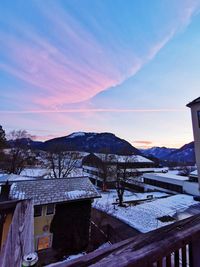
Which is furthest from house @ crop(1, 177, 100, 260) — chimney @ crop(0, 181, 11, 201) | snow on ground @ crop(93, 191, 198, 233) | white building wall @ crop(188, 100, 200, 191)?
white building wall @ crop(188, 100, 200, 191)

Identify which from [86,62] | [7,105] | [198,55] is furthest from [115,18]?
[7,105]

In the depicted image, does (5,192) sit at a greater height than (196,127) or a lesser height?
lesser

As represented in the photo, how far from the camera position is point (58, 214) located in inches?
448

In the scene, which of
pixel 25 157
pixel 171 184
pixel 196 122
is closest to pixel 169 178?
pixel 171 184

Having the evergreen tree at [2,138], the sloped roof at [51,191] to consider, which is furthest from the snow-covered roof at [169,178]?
the evergreen tree at [2,138]

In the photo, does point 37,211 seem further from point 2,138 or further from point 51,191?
point 2,138

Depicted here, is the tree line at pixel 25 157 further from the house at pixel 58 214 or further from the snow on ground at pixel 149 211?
the house at pixel 58 214

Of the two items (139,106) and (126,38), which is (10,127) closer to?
(139,106)

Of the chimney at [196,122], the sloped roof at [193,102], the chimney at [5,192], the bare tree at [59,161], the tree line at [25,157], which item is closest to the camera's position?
the chimney at [196,122]

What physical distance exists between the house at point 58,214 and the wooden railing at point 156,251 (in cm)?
1111

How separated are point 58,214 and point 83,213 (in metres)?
1.67

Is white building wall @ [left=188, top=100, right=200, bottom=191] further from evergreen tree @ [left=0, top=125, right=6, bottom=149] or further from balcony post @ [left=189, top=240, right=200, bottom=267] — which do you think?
evergreen tree @ [left=0, top=125, right=6, bottom=149]

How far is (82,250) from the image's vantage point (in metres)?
11.4

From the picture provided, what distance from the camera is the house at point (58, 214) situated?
1101cm
